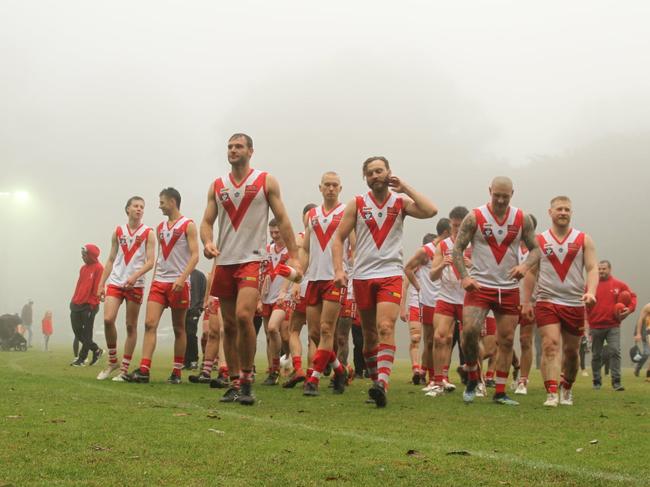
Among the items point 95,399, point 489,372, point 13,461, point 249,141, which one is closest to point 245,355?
point 95,399

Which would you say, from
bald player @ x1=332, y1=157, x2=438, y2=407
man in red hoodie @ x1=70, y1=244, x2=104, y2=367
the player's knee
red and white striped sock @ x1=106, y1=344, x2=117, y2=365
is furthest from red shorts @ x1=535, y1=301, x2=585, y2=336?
man in red hoodie @ x1=70, y1=244, x2=104, y2=367

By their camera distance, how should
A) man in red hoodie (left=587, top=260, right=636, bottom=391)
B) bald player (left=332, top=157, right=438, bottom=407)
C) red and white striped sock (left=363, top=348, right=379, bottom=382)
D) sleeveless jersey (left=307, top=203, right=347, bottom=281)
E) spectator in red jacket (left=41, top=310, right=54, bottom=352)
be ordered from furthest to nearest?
spectator in red jacket (left=41, top=310, right=54, bottom=352), man in red hoodie (left=587, top=260, right=636, bottom=391), sleeveless jersey (left=307, top=203, right=347, bottom=281), red and white striped sock (left=363, top=348, right=379, bottom=382), bald player (left=332, top=157, right=438, bottom=407)

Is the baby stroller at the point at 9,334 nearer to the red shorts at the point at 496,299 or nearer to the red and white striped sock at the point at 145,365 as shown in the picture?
the red and white striped sock at the point at 145,365

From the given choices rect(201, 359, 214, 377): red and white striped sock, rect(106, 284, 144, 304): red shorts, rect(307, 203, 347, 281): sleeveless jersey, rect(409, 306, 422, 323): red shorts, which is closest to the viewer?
rect(307, 203, 347, 281): sleeveless jersey

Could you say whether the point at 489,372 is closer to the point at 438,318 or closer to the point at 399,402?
the point at 438,318

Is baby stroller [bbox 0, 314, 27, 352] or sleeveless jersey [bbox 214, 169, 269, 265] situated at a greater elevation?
sleeveless jersey [bbox 214, 169, 269, 265]

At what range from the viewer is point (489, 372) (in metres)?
13.0

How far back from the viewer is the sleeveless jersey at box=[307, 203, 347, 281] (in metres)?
9.98

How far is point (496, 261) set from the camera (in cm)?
876

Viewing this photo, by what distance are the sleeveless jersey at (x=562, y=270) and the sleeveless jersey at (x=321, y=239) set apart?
2.53m

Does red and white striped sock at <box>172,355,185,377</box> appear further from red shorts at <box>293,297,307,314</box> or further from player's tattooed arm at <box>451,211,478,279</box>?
player's tattooed arm at <box>451,211,478,279</box>

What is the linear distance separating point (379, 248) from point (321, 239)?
204cm

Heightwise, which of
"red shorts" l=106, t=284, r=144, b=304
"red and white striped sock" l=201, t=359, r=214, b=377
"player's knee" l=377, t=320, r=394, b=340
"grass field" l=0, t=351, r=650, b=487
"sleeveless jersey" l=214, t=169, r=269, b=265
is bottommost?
"grass field" l=0, t=351, r=650, b=487

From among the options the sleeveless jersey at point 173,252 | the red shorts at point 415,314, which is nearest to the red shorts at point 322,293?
the sleeveless jersey at point 173,252
